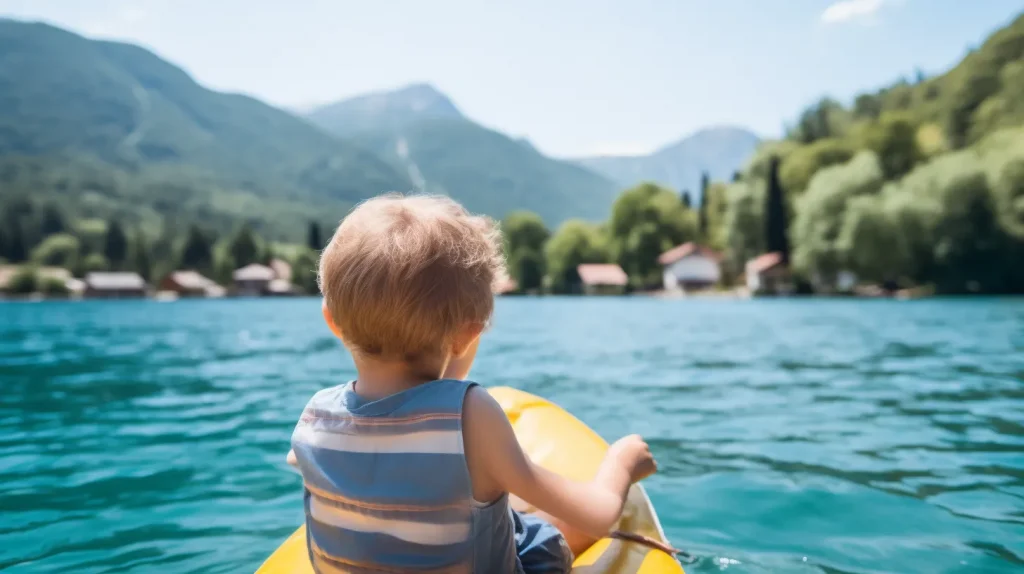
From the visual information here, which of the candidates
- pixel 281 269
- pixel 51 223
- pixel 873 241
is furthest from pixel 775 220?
pixel 51 223

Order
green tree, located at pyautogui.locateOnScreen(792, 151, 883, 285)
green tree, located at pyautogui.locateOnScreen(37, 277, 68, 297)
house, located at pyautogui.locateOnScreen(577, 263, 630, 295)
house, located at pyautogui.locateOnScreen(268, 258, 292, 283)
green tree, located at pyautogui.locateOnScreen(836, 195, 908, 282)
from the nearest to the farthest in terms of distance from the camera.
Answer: green tree, located at pyautogui.locateOnScreen(836, 195, 908, 282) → green tree, located at pyautogui.locateOnScreen(792, 151, 883, 285) → house, located at pyautogui.locateOnScreen(577, 263, 630, 295) → green tree, located at pyautogui.locateOnScreen(37, 277, 68, 297) → house, located at pyautogui.locateOnScreen(268, 258, 292, 283)

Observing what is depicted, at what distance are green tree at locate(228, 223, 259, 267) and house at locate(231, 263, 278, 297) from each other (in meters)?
2.30

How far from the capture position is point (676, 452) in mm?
4727

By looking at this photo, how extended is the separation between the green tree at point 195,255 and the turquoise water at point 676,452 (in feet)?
274

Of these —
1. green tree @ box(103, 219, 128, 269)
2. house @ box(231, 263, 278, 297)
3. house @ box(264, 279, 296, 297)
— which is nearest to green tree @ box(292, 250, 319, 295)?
house @ box(264, 279, 296, 297)

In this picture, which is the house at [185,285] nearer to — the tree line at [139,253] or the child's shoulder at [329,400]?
the tree line at [139,253]

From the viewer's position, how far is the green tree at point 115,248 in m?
86.6

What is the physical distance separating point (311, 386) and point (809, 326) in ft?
41.7

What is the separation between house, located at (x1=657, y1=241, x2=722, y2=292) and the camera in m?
58.8

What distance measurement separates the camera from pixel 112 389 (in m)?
7.82

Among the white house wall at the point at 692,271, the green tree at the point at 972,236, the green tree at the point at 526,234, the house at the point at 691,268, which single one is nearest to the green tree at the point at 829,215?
the green tree at the point at 972,236

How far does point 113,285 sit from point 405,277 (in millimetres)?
91289

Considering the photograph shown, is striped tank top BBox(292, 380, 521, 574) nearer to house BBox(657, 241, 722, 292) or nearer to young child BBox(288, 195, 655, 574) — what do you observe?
young child BBox(288, 195, 655, 574)

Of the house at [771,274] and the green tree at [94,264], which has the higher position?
the green tree at [94,264]
